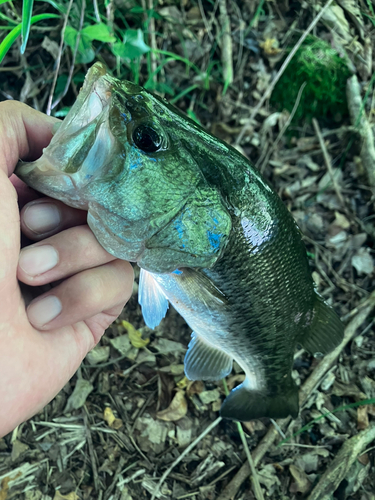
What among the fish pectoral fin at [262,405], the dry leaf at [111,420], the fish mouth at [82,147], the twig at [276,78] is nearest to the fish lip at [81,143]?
the fish mouth at [82,147]

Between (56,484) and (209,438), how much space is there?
0.92 meters

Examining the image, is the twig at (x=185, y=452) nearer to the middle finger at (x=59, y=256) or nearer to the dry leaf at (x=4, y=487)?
the dry leaf at (x=4, y=487)

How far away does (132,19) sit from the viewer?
2570mm

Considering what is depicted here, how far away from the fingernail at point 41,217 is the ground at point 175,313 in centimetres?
104

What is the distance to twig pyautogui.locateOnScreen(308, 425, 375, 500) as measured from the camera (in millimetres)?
2100

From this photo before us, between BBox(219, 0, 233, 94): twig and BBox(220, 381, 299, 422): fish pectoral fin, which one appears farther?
BBox(219, 0, 233, 94): twig

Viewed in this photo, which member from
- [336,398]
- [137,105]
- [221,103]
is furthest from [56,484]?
[221,103]

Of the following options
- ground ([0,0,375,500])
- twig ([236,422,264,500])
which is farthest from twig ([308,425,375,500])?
twig ([236,422,264,500])

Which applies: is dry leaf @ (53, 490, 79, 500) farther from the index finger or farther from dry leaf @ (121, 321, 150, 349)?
the index finger

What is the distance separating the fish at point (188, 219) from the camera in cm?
112

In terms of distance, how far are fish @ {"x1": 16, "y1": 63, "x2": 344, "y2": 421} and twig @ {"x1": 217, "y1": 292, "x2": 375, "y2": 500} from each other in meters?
0.71

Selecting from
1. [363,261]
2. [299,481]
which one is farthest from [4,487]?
[363,261]

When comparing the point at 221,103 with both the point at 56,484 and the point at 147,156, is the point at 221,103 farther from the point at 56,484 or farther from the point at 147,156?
the point at 56,484

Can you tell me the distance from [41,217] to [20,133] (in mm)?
321
